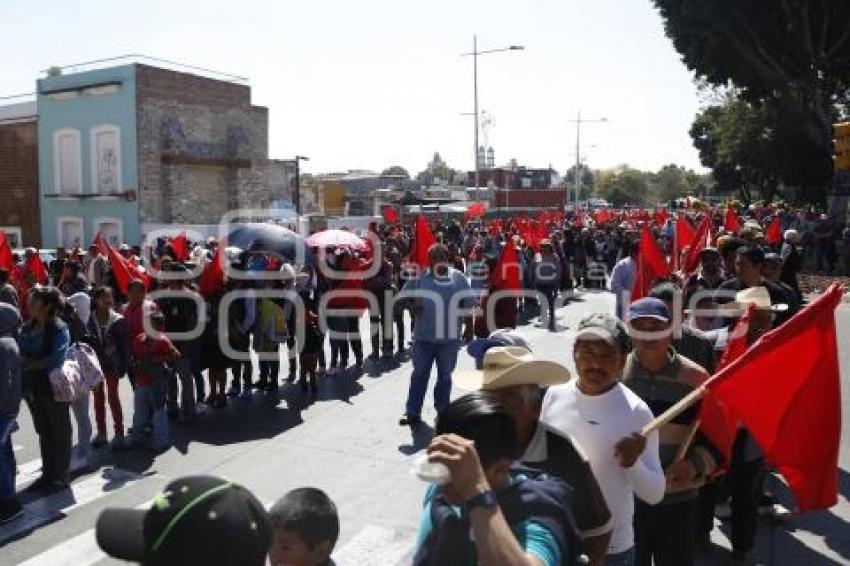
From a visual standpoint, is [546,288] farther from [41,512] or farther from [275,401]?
[41,512]

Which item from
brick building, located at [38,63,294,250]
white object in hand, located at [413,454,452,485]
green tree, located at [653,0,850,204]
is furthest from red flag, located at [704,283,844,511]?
brick building, located at [38,63,294,250]

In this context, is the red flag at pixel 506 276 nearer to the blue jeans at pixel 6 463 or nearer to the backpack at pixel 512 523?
the blue jeans at pixel 6 463

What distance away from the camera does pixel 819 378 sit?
3229 millimetres

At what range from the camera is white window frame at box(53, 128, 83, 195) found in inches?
1185

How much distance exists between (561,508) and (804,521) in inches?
164

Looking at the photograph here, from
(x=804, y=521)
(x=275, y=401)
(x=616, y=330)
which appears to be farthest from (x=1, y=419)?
(x=804, y=521)

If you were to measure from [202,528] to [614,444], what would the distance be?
71.6 inches

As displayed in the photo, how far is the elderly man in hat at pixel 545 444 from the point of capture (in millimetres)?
2533

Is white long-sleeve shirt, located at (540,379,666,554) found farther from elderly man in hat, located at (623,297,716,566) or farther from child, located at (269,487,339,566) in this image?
child, located at (269,487,339,566)

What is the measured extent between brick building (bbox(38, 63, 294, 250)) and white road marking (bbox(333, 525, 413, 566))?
25766 millimetres

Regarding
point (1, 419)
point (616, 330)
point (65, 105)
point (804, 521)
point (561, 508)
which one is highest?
point (65, 105)

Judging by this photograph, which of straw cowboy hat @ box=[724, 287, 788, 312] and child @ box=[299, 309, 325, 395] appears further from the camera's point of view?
child @ box=[299, 309, 325, 395]

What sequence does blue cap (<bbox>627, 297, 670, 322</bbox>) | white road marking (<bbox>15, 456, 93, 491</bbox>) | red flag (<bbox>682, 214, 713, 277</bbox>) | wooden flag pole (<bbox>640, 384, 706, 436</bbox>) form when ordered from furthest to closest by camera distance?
red flag (<bbox>682, 214, 713, 277</bbox>) → white road marking (<bbox>15, 456, 93, 491</bbox>) → blue cap (<bbox>627, 297, 670, 322</bbox>) → wooden flag pole (<bbox>640, 384, 706, 436</bbox>)

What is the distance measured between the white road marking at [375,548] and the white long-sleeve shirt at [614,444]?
215cm
